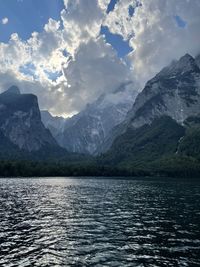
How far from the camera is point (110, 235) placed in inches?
2251

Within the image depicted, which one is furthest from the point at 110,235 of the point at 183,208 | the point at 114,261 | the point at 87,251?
the point at 183,208

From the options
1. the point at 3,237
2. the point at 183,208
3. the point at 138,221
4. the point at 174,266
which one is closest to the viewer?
the point at 174,266

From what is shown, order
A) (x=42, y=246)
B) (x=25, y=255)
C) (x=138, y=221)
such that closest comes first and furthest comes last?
(x=25, y=255) → (x=42, y=246) → (x=138, y=221)

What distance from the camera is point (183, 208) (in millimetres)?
93812

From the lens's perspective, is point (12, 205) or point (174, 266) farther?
point (12, 205)

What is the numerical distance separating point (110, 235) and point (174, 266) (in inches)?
737

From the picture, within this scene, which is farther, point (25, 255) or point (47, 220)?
point (47, 220)

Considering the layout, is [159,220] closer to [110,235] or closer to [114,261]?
[110,235]

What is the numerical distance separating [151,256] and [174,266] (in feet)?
17.0

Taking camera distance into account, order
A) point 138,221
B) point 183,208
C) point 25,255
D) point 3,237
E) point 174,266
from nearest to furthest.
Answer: point 174,266 → point 25,255 → point 3,237 → point 138,221 → point 183,208

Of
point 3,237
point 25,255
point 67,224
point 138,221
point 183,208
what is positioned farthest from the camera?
point 183,208

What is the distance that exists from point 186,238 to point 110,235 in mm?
12928

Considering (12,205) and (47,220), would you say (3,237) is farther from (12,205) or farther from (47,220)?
(12,205)

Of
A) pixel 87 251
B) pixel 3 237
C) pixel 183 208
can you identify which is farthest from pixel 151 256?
pixel 183 208
